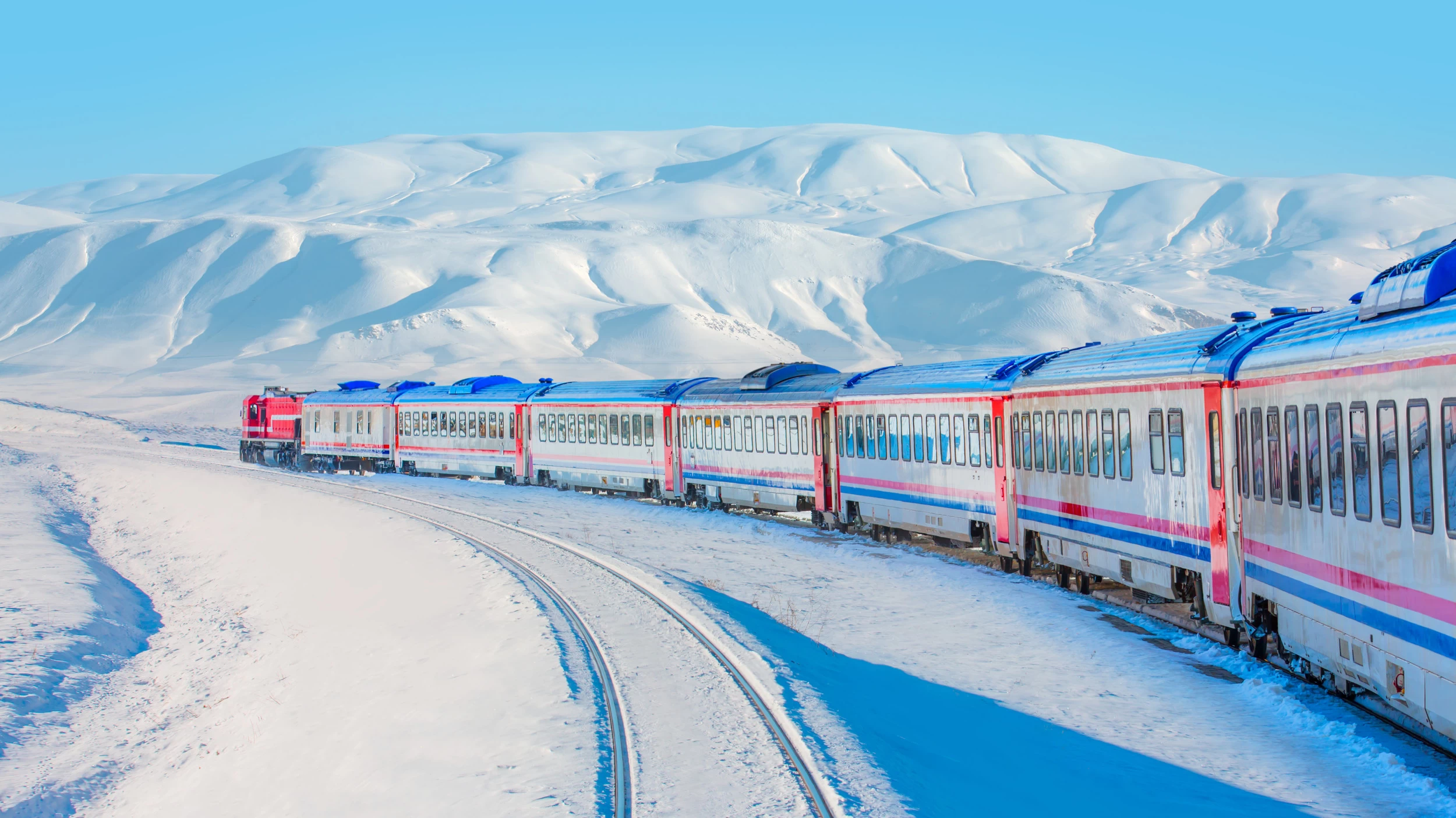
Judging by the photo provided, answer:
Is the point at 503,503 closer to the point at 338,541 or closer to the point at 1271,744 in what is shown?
the point at 338,541

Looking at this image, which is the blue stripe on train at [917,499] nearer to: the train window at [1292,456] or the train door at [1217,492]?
the train door at [1217,492]

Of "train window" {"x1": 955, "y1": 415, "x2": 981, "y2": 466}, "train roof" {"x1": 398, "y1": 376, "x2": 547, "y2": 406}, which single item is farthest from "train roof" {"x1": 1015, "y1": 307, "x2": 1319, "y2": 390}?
"train roof" {"x1": 398, "y1": 376, "x2": 547, "y2": 406}

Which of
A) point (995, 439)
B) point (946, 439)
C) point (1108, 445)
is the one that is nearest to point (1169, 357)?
point (1108, 445)

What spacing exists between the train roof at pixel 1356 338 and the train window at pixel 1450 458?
0.40m

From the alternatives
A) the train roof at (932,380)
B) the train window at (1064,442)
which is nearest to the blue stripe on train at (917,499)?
the train roof at (932,380)

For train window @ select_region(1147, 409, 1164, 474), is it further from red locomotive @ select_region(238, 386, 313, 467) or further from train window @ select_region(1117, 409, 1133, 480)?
red locomotive @ select_region(238, 386, 313, 467)

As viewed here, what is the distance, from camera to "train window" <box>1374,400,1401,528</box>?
9797mm

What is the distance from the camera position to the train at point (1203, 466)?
A: 9.62 m

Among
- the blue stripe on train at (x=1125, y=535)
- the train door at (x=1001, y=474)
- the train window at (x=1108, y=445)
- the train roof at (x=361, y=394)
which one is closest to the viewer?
the blue stripe on train at (x=1125, y=535)

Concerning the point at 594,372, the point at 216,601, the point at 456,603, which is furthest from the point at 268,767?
the point at 594,372

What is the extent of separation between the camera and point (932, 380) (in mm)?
24547

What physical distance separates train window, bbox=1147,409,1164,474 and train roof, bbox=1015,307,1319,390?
0.45m

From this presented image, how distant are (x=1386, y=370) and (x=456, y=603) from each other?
15.4 meters

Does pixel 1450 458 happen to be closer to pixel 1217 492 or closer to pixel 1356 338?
pixel 1356 338
